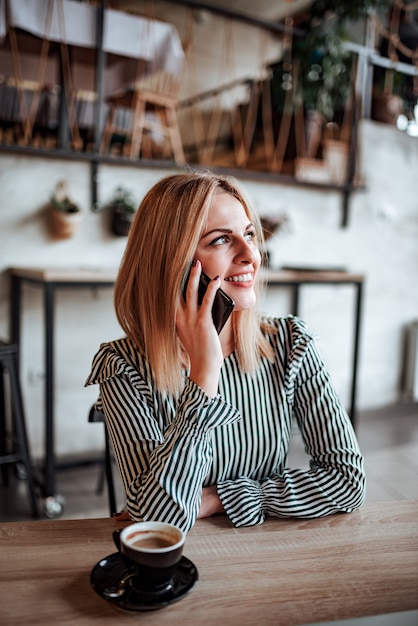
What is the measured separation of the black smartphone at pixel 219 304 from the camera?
1154mm

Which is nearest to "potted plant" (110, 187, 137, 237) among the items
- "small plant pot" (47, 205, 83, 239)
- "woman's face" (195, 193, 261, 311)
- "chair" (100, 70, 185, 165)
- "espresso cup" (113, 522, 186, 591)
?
"small plant pot" (47, 205, 83, 239)

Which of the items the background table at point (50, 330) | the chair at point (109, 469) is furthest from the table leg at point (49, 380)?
the chair at point (109, 469)

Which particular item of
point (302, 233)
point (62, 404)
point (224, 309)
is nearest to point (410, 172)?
point (302, 233)

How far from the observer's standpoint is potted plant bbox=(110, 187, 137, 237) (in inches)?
128

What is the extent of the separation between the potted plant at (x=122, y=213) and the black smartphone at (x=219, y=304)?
2.13 meters

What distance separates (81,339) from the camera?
334cm

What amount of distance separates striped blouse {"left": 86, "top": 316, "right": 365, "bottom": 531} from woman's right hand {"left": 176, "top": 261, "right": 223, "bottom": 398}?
3cm

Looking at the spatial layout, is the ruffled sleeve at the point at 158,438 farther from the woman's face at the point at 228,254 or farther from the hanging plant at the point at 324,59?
the hanging plant at the point at 324,59

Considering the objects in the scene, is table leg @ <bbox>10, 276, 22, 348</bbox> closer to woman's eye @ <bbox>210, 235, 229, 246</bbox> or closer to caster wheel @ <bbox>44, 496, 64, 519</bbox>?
caster wheel @ <bbox>44, 496, 64, 519</bbox>

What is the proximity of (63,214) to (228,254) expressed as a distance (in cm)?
200

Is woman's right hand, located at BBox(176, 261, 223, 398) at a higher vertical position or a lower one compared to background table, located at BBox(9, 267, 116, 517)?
higher

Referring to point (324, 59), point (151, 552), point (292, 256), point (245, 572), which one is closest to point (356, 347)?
point (292, 256)

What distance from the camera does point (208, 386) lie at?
106cm

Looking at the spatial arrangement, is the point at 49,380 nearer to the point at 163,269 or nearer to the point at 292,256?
the point at 163,269
